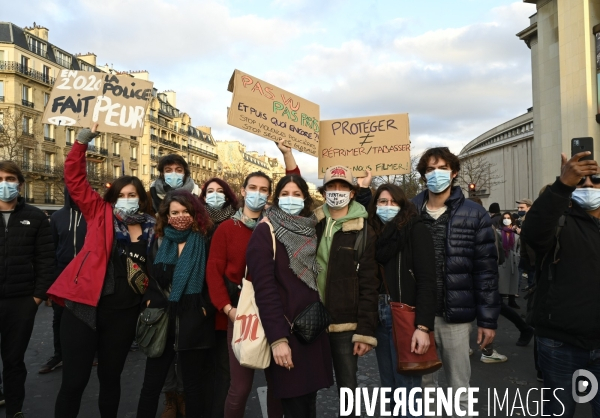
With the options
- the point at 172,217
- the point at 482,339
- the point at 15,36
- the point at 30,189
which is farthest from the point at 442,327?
the point at 15,36

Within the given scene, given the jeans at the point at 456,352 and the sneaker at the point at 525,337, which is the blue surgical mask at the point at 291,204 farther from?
the sneaker at the point at 525,337

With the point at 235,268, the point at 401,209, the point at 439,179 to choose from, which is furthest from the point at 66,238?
the point at 439,179

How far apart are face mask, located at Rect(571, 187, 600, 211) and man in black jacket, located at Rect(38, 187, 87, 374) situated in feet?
17.0

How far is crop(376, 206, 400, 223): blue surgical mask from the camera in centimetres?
335

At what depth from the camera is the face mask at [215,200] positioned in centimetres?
409

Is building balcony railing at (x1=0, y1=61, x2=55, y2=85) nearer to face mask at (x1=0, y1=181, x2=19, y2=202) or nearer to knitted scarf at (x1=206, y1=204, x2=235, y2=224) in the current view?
face mask at (x1=0, y1=181, x2=19, y2=202)

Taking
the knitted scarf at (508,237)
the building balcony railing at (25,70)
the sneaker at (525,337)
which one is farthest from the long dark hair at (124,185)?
the building balcony railing at (25,70)

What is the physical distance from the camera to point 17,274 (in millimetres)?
3887

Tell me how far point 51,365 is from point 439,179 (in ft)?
16.5

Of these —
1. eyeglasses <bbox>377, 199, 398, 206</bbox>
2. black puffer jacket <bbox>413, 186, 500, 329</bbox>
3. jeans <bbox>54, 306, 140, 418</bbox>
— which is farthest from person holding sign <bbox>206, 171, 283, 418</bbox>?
black puffer jacket <bbox>413, 186, 500, 329</bbox>

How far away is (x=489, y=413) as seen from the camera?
4074 mm

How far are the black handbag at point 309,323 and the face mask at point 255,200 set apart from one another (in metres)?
1.10

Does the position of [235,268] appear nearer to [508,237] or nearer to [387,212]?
[387,212]

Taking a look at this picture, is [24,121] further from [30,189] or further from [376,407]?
[376,407]
